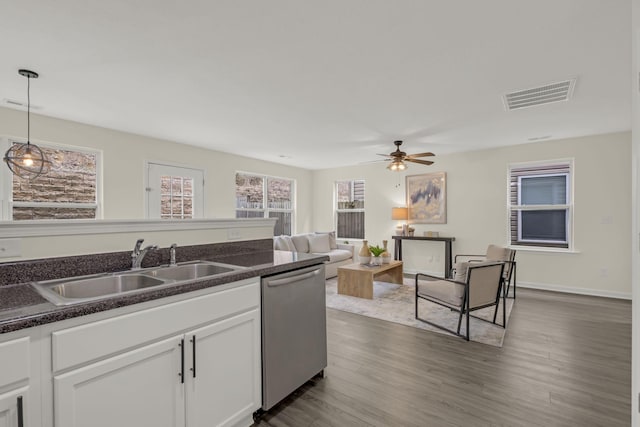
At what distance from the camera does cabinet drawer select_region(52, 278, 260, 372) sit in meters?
1.08

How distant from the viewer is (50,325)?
1043 millimetres

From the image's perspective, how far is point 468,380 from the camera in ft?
7.44

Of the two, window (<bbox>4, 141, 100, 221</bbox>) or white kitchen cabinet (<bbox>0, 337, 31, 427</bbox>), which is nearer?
white kitchen cabinet (<bbox>0, 337, 31, 427</bbox>)

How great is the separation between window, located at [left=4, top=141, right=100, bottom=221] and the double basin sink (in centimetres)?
297

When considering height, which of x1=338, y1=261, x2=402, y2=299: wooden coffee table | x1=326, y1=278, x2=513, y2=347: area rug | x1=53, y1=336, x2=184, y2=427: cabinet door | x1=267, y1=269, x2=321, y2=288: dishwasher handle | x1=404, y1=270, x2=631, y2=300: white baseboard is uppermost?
x1=267, y1=269, x2=321, y2=288: dishwasher handle

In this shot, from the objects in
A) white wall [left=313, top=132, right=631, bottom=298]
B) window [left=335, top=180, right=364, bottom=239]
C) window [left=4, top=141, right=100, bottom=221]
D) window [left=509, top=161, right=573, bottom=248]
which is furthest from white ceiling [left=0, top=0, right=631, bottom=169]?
window [left=335, top=180, right=364, bottom=239]

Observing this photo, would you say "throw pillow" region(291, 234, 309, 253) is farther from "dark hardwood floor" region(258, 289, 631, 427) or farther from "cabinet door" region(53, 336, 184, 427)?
"cabinet door" region(53, 336, 184, 427)

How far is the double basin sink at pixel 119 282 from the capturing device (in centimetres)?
134

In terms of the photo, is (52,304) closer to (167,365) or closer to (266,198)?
(167,365)

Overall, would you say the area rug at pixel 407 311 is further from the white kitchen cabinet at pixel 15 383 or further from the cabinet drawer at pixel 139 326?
the white kitchen cabinet at pixel 15 383

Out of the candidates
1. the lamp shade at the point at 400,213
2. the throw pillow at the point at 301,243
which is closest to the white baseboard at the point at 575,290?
the lamp shade at the point at 400,213

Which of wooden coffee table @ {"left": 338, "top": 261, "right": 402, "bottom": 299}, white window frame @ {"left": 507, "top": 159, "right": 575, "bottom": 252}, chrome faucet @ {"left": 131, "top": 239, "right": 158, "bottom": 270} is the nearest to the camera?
chrome faucet @ {"left": 131, "top": 239, "right": 158, "bottom": 270}

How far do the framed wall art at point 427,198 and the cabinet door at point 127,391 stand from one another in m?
5.50

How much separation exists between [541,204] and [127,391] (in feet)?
19.8
